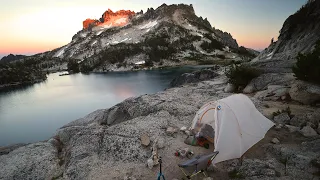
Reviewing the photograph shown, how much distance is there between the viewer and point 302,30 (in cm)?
4206

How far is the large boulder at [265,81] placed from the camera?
26375 millimetres

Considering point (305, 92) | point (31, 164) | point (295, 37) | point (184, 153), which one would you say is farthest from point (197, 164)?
point (295, 37)

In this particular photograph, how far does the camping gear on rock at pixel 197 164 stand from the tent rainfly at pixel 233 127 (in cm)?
48

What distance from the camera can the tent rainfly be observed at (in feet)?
40.4

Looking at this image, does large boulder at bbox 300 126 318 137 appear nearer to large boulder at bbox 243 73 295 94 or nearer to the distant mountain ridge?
large boulder at bbox 243 73 295 94

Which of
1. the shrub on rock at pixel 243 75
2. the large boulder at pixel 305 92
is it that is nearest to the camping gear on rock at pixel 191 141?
the large boulder at pixel 305 92

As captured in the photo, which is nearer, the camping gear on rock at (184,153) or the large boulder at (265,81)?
the camping gear on rock at (184,153)

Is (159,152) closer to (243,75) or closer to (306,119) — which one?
(306,119)

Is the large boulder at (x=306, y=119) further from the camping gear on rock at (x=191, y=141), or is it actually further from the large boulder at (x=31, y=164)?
the large boulder at (x=31, y=164)

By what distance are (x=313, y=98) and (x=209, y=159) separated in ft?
45.8

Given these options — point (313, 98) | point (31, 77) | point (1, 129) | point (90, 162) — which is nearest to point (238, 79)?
point (313, 98)

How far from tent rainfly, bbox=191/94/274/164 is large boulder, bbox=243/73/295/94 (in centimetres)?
1340

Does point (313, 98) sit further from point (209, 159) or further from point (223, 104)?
point (209, 159)

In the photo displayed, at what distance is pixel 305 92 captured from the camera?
64.0ft
